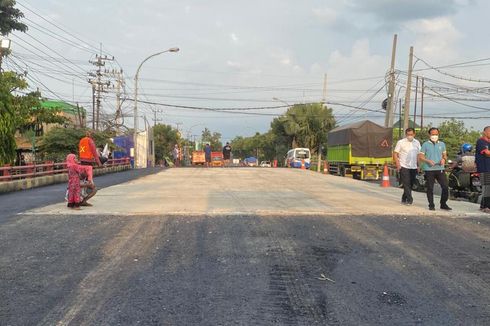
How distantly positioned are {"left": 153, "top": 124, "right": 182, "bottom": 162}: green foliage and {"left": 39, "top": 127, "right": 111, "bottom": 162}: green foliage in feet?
181

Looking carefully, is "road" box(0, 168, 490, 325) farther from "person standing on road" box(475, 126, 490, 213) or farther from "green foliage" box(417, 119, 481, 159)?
"green foliage" box(417, 119, 481, 159)

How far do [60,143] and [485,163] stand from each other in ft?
73.8

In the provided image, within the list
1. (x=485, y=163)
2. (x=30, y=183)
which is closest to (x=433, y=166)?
(x=485, y=163)

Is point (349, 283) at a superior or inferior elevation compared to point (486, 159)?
inferior

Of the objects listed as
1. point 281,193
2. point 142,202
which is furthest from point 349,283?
point 281,193

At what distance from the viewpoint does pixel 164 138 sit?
87.7 meters

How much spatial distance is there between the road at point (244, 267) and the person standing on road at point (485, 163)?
28.4 inches

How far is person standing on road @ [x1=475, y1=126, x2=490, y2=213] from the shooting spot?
9594mm

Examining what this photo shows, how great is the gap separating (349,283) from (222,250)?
1.87 metres

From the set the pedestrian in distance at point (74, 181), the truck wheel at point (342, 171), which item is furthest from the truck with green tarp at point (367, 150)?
the pedestrian in distance at point (74, 181)

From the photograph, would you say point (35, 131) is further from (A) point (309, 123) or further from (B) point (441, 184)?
(A) point (309, 123)

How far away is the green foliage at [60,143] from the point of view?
2691cm

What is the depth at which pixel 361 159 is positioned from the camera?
27984mm

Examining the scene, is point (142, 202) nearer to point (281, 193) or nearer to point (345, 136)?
point (281, 193)
